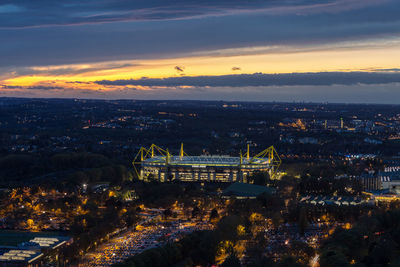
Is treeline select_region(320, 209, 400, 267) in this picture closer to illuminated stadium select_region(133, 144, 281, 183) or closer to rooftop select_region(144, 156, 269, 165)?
illuminated stadium select_region(133, 144, 281, 183)

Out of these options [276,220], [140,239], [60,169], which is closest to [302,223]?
[276,220]

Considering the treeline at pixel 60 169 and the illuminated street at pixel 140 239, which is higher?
the treeline at pixel 60 169

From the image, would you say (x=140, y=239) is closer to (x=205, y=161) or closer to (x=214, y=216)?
(x=214, y=216)

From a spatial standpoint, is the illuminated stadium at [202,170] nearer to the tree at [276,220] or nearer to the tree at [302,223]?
the tree at [276,220]

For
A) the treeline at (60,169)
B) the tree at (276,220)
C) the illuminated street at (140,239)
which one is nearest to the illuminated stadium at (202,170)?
the treeline at (60,169)

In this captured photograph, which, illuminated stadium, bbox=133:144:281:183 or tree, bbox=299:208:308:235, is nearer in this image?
tree, bbox=299:208:308:235

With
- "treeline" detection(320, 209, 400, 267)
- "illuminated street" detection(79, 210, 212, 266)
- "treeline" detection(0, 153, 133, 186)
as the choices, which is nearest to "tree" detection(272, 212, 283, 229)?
"illuminated street" detection(79, 210, 212, 266)
